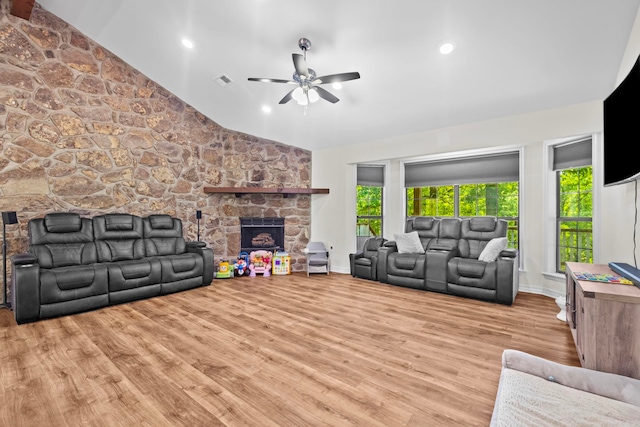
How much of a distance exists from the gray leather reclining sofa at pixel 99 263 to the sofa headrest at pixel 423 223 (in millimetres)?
3581

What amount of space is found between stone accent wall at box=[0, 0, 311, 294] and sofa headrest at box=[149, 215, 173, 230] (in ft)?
1.03

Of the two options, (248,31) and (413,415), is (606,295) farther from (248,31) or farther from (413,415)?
(248,31)

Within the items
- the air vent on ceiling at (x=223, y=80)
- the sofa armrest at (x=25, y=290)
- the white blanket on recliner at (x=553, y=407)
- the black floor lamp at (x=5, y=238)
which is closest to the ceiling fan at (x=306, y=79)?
the air vent on ceiling at (x=223, y=80)

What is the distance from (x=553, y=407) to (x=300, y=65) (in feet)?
10.7

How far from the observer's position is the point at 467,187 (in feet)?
16.9

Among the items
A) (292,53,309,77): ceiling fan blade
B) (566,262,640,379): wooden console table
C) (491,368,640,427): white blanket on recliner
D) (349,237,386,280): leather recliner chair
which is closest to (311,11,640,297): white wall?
(349,237,386,280): leather recliner chair

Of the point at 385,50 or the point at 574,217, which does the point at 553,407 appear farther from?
the point at 574,217

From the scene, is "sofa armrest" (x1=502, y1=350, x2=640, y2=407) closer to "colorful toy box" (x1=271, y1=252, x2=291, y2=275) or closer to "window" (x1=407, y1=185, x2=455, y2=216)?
"window" (x1=407, y1=185, x2=455, y2=216)

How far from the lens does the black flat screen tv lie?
6.63 feet

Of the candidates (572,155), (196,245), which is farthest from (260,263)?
(572,155)

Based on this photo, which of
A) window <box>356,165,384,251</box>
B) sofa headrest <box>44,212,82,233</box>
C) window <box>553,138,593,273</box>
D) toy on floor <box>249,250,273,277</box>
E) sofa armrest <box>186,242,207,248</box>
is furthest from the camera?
window <box>356,165,384,251</box>

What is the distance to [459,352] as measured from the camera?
7.79ft

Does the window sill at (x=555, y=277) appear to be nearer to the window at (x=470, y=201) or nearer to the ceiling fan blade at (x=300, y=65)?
the window at (x=470, y=201)

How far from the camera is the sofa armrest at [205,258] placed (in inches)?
182
